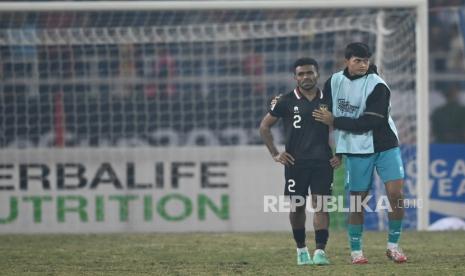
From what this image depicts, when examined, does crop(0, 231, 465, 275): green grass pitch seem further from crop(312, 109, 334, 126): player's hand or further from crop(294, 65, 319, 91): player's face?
crop(294, 65, 319, 91): player's face

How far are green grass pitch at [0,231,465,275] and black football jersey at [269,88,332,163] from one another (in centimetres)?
96

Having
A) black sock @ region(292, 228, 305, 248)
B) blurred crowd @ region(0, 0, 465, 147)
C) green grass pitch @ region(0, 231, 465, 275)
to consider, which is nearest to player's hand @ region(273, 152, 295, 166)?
black sock @ region(292, 228, 305, 248)

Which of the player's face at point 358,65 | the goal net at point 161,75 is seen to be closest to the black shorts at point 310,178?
the player's face at point 358,65

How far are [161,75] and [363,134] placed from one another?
7.75 m

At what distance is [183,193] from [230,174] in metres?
0.64

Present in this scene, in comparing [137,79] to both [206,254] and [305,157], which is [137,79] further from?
[305,157]

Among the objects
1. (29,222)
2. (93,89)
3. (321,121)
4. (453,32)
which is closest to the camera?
(321,121)

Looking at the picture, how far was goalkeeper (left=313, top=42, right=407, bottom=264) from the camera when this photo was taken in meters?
10.2

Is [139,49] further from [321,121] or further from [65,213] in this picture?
[321,121]

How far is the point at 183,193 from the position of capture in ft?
50.6

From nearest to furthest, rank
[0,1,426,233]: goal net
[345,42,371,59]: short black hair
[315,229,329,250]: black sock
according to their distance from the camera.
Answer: [345,42,371,59]: short black hair, [315,229,329,250]: black sock, [0,1,426,233]: goal net

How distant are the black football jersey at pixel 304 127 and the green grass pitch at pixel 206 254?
0.96 m

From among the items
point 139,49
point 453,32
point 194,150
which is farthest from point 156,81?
point 453,32

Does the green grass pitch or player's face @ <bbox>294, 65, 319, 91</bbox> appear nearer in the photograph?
the green grass pitch
